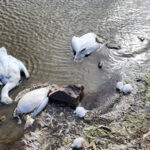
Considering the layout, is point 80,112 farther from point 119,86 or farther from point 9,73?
point 9,73

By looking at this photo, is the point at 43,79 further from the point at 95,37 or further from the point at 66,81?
the point at 95,37

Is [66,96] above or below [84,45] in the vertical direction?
below

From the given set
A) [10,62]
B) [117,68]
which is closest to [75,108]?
[117,68]

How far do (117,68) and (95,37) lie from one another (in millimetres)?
1676

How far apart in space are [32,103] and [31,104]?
35mm

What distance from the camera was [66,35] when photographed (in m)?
7.72

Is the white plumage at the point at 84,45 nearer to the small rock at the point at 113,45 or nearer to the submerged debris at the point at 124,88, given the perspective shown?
the small rock at the point at 113,45

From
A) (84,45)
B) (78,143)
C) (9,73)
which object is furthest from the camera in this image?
(84,45)

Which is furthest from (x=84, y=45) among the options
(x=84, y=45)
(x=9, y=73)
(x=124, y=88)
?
(x=9, y=73)

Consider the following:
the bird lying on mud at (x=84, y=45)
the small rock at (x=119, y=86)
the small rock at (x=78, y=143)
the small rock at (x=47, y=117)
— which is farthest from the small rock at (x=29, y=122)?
the bird lying on mud at (x=84, y=45)

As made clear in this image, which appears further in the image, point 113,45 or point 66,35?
point 66,35

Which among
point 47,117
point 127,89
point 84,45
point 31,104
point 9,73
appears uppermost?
point 84,45

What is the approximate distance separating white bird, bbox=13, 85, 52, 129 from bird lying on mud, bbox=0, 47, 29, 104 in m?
0.47

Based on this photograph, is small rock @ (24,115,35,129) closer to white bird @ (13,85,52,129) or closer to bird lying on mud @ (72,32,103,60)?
white bird @ (13,85,52,129)
